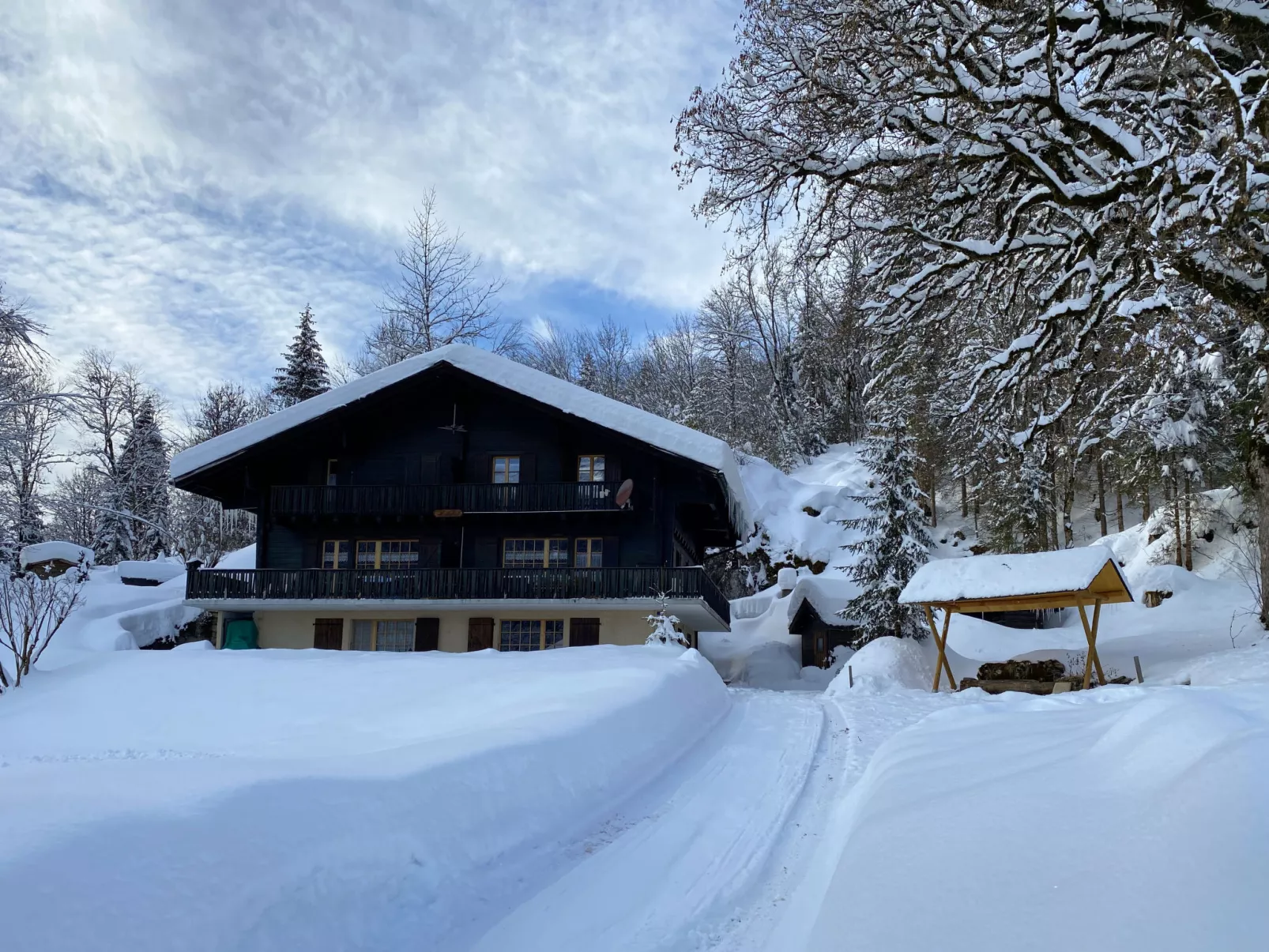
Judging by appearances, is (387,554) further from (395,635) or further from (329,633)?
(329,633)

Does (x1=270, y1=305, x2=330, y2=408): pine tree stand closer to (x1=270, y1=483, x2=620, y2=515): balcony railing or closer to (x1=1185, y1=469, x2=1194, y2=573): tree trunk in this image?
(x1=270, y1=483, x2=620, y2=515): balcony railing

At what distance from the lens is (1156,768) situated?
4945 mm

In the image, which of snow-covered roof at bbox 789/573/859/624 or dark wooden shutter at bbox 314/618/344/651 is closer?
dark wooden shutter at bbox 314/618/344/651

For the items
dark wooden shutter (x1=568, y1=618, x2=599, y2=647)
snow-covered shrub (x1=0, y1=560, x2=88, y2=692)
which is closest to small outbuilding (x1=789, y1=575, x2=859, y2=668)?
dark wooden shutter (x1=568, y1=618, x2=599, y2=647)

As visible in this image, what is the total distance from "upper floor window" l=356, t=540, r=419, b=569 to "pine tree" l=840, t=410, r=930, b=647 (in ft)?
46.5

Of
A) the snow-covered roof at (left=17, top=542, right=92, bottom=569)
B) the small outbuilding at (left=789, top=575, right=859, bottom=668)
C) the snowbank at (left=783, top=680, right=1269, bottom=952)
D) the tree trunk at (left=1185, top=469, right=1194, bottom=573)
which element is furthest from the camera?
the snow-covered roof at (left=17, top=542, right=92, bottom=569)

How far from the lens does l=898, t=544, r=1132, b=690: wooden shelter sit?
736 inches

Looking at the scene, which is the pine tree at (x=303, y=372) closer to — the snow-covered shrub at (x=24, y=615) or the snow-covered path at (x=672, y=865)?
the snow-covered shrub at (x=24, y=615)

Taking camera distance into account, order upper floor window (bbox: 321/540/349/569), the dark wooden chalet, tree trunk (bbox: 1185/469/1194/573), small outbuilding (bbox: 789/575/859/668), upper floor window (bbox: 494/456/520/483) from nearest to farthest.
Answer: the dark wooden chalet → upper floor window (bbox: 494/456/520/483) → upper floor window (bbox: 321/540/349/569) → small outbuilding (bbox: 789/575/859/668) → tree trunk (bbox: 1185/469/1194/573)

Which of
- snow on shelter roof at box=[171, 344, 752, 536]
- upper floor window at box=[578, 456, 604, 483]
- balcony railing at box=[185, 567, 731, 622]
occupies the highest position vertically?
snow on shelter roof at box=[171, 344, 752, 536]

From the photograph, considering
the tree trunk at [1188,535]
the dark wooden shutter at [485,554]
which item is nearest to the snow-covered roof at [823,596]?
the dark wooden shutter at [485,554]

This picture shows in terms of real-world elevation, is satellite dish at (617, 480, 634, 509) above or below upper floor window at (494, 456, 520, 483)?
below

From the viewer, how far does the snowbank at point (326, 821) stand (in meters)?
4.00

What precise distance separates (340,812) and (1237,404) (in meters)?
24.2
